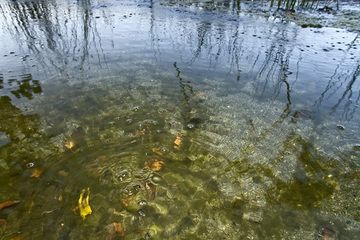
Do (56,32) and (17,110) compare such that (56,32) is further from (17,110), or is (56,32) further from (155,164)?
(155,164)

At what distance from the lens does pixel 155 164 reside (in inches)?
174

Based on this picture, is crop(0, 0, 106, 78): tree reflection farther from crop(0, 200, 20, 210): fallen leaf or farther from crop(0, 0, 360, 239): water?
crop(0, 200, 20, 210): fallen leaf

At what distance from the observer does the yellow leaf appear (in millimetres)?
3608

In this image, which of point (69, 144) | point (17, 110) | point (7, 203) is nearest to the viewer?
point (7, 203)

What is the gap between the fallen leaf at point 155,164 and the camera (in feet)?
14.3

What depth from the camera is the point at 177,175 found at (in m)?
4.24

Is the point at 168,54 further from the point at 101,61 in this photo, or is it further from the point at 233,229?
the point at 233,229

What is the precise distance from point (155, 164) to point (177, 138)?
0.81 m

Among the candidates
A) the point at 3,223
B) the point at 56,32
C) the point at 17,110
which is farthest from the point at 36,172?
the point at 56,32

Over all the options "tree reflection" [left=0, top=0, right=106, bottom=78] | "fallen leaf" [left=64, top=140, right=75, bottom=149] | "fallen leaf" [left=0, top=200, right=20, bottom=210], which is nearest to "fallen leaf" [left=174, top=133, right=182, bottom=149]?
"fallen leaf" [left=64, top=140, right=75, bottom=149]

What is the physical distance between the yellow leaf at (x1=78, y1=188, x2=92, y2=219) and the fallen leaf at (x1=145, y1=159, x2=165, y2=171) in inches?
40.7

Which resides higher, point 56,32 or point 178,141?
point 56,32

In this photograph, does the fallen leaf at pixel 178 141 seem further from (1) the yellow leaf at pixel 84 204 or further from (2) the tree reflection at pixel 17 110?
(2) the tree reflection at pixel 17 110

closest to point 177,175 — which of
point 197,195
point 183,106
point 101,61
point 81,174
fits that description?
point 197,195
